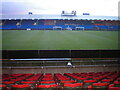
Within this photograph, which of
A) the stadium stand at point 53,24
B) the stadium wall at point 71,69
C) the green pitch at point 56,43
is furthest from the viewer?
the stadium stand at point 53,24

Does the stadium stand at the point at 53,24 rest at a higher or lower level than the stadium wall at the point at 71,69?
higher

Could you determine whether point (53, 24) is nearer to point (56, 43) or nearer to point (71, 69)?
point (56, 43)

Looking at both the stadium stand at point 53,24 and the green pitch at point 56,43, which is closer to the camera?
the green pitch at point 56,43

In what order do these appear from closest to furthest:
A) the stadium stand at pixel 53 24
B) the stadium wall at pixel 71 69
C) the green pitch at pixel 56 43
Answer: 1. the stadium wall at pixel 71 69
2. the green pitch at pixel 56 43
3. the stadium stand at pixel 53 24

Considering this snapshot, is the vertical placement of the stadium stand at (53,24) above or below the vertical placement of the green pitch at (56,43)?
above

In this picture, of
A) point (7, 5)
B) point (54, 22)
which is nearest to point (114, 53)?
point (7, 5)

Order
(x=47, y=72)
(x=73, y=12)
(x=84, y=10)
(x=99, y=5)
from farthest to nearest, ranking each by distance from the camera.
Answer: (x=73, y=12), (x=84, y=10), (x=99, y=5), (x=47, y=72)

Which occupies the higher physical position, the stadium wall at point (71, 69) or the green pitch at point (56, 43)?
the green pitch at point (56, 43)

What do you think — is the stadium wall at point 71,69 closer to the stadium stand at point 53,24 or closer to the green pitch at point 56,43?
the green pitch at point 56,43

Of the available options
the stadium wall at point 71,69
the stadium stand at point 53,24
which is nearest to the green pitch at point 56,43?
the stadium stand at point 53,24

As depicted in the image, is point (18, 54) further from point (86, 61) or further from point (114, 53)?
point (114, 53)

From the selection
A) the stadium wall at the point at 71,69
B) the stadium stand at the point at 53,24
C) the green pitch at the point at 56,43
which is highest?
the stadium stand at the point at 53,24
